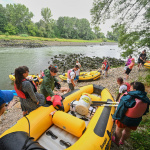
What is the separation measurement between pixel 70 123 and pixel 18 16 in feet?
190

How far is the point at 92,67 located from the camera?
11297 mm

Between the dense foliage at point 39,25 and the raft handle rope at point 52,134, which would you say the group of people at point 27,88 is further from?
the dense foliage at point 39,25

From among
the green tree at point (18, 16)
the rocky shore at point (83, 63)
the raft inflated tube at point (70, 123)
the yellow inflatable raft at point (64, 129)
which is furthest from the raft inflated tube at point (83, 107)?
the green tree at point (18, 16)

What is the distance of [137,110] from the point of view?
5.23 feet

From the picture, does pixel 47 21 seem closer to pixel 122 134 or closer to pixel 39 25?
pixel 39 25

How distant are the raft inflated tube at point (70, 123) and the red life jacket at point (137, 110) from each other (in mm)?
923

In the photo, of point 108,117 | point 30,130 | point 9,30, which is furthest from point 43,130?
point 9,30

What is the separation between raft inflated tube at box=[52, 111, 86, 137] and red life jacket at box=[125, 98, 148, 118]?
92 centimetres

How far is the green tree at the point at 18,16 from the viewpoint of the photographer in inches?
1720

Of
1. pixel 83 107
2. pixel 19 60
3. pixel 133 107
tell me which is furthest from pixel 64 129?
pixel 19 60

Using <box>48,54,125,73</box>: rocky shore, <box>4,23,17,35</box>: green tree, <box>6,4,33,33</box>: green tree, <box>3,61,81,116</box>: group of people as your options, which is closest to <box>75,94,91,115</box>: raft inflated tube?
<box>3,61,81,116</box>: group of people

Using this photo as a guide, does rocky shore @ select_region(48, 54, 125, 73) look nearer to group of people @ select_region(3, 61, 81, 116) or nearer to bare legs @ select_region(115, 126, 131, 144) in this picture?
group of people @ select_region(3, 61, 81, 116)

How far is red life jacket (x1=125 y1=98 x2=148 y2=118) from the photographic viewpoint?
1556 mm

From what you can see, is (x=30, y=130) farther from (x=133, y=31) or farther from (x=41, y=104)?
(x=133, y=31)
